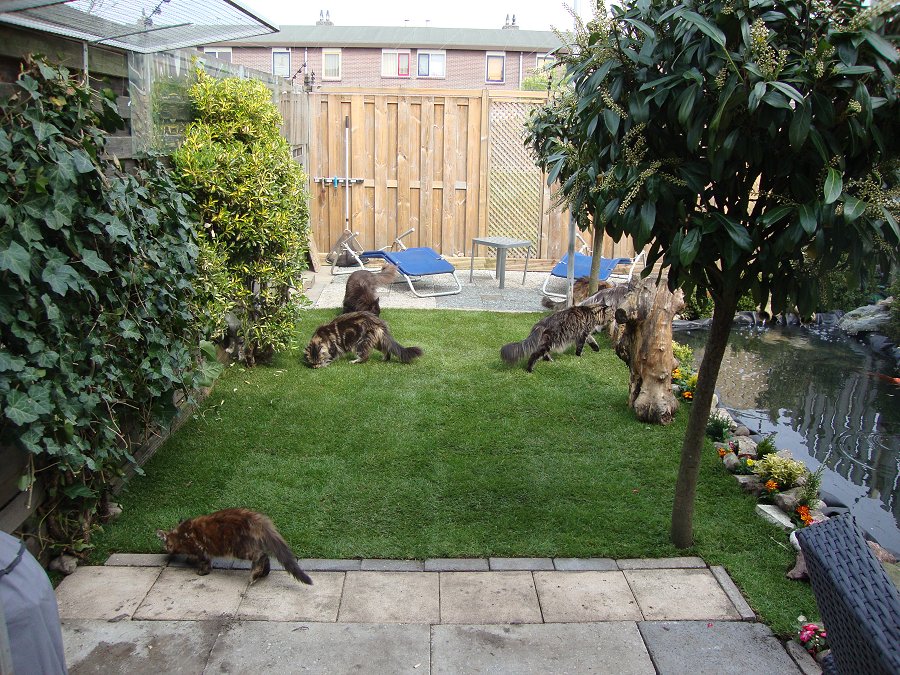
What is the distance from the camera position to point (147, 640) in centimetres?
329

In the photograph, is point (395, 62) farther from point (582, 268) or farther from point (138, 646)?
point (138, 646)

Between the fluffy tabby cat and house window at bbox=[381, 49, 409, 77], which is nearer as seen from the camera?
the fluffy tabby cat

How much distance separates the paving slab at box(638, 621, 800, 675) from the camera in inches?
125

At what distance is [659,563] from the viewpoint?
4.03 meters

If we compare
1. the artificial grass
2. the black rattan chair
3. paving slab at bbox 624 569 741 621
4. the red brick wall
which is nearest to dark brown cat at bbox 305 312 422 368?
the artificial grass

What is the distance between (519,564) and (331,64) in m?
32.3

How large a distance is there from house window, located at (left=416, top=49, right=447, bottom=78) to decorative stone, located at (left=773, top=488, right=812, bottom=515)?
3065cm

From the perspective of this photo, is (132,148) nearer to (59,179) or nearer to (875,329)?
(59,179)

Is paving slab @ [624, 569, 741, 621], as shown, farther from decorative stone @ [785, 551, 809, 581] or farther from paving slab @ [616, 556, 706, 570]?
decorative stone @ [785, 551, 809, 581]

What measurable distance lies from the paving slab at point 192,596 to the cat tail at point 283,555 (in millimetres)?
289

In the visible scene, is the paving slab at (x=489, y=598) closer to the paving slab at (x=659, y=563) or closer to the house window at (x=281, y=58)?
the paving slab at (x=659, y=563)

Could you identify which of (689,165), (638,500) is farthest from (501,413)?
(689,165)

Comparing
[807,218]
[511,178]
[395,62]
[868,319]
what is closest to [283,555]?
[807,218]

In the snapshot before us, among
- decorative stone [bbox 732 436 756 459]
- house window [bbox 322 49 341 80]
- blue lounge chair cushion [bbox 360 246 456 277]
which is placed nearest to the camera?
decorative stone [bbox 732 436 756 459]
